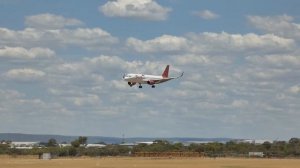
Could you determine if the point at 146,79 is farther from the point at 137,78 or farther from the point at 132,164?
the point at 132,164

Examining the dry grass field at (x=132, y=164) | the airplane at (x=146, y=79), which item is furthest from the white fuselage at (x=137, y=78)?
the dry grass field at (x=132, y=164)

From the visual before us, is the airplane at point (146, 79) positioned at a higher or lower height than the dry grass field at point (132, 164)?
higher

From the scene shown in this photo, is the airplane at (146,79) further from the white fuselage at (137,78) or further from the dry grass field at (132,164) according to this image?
the dry grass field at (132,164)

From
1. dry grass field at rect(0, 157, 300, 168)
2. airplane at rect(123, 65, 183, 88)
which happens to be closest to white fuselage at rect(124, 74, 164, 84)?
airplane at rect(123, 65, 183, 88)

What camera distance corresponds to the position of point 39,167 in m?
119

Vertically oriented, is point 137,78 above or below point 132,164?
above

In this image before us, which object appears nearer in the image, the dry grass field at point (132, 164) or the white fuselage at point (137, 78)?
the white fuselage at point (137, 78)

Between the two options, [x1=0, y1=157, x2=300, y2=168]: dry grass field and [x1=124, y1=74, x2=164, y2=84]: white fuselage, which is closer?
[x1=124, y1=74, x2=164, y2=84]: white fuselage

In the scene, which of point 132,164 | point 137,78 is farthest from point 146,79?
point 132,164

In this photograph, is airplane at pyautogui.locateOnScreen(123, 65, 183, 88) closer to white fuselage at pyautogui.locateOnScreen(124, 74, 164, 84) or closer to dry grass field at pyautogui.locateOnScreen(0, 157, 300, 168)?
white fuselage at pyautogui.locateOnScreen(124, 74, 164, 84)

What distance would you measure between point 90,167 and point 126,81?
32.0m

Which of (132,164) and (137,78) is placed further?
(132,164)

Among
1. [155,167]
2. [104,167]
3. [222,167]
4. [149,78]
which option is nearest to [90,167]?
[104,167]

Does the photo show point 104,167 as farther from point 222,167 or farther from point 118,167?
point 222,167
